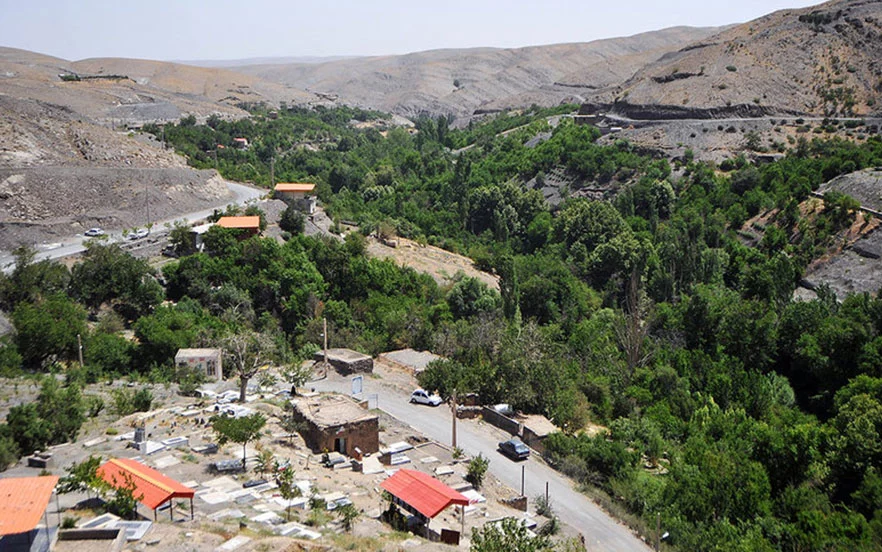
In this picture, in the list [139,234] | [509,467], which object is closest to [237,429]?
[509,467]

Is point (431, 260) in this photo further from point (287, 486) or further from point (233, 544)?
point (233, 544)

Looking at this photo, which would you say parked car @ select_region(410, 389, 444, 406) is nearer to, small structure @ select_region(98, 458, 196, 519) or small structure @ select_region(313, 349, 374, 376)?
small structure @ select_region(313, 349, 374, 376)

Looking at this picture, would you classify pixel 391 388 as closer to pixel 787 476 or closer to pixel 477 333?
pixel 477 333

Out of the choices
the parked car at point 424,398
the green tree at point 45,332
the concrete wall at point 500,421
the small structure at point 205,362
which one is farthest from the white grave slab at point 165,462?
the concrete wall at point 500,421

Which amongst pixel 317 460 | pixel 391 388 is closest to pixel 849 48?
pixel 391 388

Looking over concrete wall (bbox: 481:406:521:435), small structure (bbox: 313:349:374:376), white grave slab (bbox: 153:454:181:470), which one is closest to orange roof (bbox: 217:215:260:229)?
small structure (bbox: 313:349:374:376)

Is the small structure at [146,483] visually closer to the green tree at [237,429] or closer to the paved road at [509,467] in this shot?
the green tree at [237,429]
